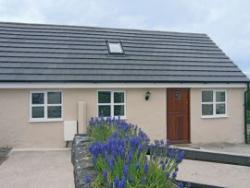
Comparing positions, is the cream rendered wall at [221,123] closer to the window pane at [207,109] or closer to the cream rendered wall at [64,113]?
the window pane at [207,109]

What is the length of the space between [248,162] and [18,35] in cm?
1352

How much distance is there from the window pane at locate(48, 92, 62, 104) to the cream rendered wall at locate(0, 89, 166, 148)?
226 millimetres

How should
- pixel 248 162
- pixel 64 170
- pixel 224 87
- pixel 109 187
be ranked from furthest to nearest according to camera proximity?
pixel 224 87
pixel 64 170
pixel 248 162
pixel 109 187

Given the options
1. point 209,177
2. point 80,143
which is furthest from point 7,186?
point 209,177

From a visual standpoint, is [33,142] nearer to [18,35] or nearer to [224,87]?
[18,35]

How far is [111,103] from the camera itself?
13.4 metres

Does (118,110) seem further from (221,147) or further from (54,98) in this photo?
(221,147)

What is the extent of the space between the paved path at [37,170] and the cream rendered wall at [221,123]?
5.97 m

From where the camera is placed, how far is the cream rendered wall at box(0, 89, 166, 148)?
12.3 meters

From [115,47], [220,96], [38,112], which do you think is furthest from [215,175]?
[115,47]

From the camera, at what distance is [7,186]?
23.8 feet

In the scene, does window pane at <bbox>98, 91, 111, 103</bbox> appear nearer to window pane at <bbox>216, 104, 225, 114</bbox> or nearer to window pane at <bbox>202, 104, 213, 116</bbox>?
window pane at <bbox>202, 104, 213, 116</bbox>

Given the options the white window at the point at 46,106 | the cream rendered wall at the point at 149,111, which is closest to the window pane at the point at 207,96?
the cream rendered wall at the point at 149,111

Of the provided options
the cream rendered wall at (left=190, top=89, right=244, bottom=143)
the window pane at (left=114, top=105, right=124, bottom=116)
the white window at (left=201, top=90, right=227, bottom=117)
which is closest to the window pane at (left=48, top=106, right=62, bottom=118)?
the window pane at (left=114, top=105, right=124, bottom=116)
